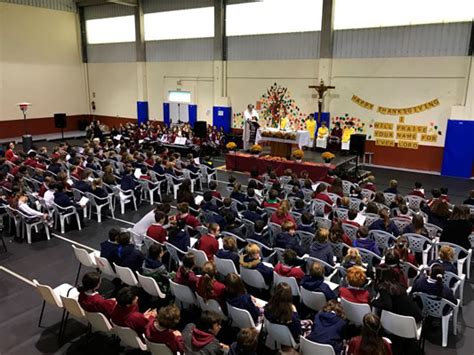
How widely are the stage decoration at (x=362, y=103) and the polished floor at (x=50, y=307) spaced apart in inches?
372

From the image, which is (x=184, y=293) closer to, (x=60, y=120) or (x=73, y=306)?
(x=73, y=306)

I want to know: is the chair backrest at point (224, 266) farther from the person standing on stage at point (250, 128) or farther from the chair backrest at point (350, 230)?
the person standing on stage at point (250, 128)

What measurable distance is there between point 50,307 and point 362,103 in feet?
41.5

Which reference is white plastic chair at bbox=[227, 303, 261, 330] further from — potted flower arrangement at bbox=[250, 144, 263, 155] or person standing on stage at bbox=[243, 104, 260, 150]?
person standing on stage at bbox=[243, 104, 260, 150]

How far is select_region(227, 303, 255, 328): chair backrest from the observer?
4.09m

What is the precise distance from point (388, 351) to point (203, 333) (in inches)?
64.3

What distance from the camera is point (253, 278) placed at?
5098 millimetres

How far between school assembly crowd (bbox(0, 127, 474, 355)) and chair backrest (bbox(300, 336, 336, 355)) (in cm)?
8

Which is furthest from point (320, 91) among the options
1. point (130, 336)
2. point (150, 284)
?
point (130, 336)

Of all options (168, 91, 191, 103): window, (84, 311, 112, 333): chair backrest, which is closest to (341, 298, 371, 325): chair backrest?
(84, 311, 112, 333): chair backrest

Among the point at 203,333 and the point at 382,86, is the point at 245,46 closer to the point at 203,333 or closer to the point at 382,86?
the point at 382,86

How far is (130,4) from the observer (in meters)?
19.6

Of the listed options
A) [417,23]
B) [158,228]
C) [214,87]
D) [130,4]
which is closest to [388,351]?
[158,228]

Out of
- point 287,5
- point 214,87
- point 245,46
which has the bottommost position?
point 214,87
